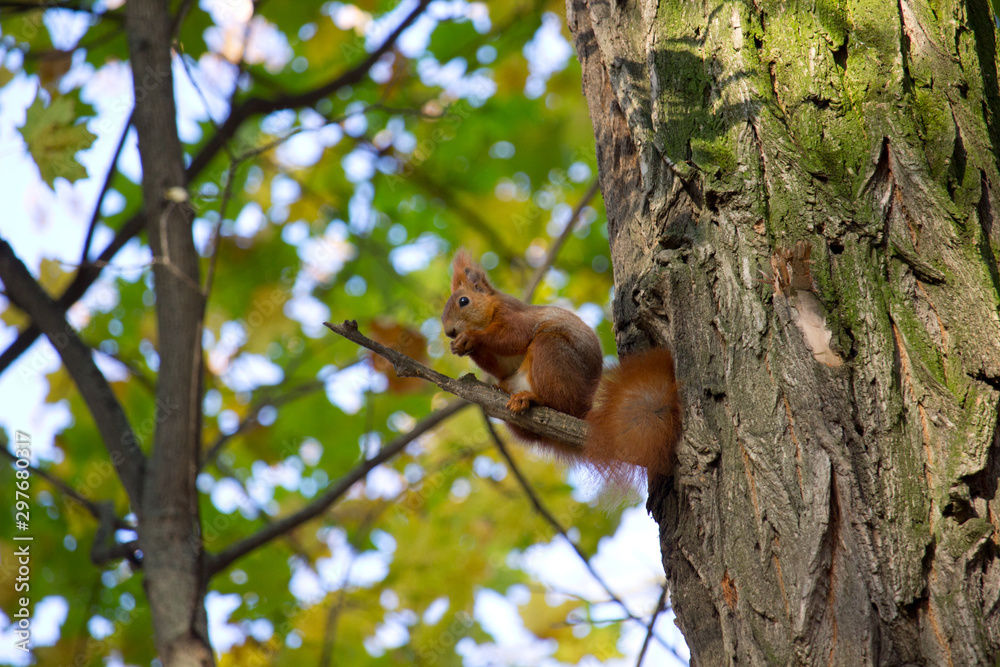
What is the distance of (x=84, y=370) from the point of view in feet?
9.32

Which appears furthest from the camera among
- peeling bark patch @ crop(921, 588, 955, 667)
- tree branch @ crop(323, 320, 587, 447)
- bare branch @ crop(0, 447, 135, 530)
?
bare branch @ crop(0, 447, 135, 530)

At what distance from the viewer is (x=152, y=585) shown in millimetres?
2580

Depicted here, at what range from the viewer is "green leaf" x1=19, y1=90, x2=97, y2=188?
8.81 feet

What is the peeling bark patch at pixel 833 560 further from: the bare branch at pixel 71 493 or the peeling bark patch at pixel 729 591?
the bare branch at pixel 71 493

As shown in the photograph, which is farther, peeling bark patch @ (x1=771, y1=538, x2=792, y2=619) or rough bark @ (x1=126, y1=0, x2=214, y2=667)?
rough bark @ (x1=126, y1=0, x2=214, y2=667)

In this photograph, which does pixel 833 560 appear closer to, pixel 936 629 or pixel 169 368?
pixel 936 629

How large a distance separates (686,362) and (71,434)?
399 centimetres

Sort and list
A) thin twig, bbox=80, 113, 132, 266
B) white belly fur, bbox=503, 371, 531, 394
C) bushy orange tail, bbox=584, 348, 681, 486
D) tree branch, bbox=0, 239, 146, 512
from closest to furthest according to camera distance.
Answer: bushy orange tail, bbox=584, 348, 681, 486 < white belly fur, bbox=503, 371, 531, 394 < tree branch, bbox=0, 239, 146, 512 < thin twig, bbox=80, 113, 132, 266

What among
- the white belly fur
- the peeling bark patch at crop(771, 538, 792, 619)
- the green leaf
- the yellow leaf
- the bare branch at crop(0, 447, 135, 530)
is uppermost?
the yellow leaf

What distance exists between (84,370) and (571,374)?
72.2 inches

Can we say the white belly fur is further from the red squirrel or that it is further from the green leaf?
the green leaf

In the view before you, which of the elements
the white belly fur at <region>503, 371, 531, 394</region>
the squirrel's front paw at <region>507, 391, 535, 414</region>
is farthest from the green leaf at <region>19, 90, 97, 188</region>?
the squirrel's front paw at <region>507, 391, 535, 414</region>

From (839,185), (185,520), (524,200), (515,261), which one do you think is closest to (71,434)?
(185,520)

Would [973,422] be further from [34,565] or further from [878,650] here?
[34,565]
